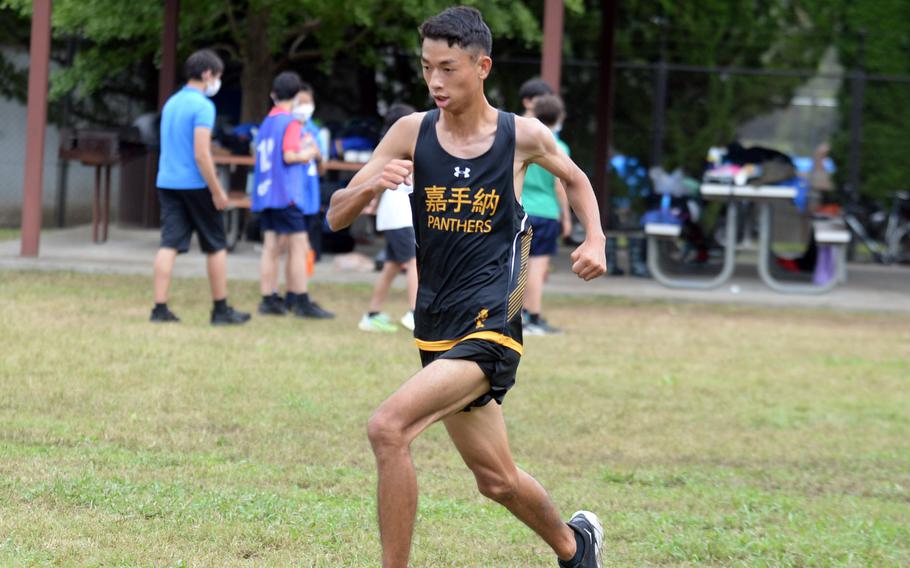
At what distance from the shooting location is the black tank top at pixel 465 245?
4621 millimetres

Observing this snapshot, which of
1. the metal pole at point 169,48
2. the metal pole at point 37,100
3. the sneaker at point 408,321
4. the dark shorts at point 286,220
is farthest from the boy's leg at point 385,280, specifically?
the metal pole at point 169,48

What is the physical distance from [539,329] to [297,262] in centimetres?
207

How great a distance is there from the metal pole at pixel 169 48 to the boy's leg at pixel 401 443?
13.1 metres

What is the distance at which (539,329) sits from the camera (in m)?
11.5

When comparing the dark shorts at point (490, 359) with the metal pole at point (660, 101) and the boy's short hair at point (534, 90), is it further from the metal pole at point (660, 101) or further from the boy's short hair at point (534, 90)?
the metal pole at point (660, 101)

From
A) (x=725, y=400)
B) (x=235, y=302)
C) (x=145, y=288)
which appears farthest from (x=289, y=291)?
(x=725, y=400)

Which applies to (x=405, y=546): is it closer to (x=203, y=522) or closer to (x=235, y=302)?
(x=203, y=522)

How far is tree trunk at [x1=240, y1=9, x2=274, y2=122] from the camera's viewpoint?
1778 centimetres

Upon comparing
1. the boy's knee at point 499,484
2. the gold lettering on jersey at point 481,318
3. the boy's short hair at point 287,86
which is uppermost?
the boy's short hair at point 287,86

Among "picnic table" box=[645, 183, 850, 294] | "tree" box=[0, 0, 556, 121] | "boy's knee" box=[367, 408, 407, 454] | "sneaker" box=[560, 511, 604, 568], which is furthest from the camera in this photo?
"tree" box=[0, 0, 556, 121]

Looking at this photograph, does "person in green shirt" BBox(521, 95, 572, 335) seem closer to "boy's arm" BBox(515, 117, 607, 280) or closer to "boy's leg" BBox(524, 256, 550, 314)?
"boy's leg" BBox(524, 256, 550, 314)

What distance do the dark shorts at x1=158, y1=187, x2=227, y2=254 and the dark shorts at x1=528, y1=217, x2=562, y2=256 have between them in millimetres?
2436

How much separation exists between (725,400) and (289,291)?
4188 mm

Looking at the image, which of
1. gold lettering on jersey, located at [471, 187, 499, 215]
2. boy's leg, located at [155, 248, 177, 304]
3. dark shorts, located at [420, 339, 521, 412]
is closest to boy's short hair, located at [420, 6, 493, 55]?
gold lettering on jersey, located at [471, 187, 499, 215]
